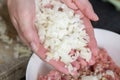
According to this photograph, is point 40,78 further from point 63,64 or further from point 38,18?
point 38,18

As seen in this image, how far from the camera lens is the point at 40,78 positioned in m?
1.08

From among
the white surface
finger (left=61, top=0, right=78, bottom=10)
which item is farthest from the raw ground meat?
finger (left=61, top=0, right=78, bottom=10)

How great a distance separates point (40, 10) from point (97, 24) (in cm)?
38

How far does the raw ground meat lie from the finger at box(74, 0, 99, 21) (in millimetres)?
125

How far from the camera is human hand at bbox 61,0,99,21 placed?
3.63 feet

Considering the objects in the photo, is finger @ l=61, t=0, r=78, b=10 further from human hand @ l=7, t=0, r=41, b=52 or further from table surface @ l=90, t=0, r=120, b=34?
table surface @ l=90, t=0, r=120, b=34

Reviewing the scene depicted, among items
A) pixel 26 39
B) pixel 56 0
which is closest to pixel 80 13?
pixel 56 0

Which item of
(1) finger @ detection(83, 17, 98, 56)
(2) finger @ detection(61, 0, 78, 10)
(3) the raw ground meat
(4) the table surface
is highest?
(2) finger @ detection(61, 0, 78, 10)

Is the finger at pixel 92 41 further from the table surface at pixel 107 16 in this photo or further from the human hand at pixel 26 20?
the table surface at pixel 107 16

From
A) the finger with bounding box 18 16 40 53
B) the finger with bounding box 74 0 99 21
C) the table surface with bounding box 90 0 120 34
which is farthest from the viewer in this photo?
the table surface with bounding box 90 0 120 34

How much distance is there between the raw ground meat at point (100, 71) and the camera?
1074 millimetres

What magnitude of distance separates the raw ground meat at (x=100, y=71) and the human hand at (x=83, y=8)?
0.42 ft

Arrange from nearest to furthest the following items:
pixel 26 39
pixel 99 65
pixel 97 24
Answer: pixel 26 39 < pixel 99 65 < pixel 97 24

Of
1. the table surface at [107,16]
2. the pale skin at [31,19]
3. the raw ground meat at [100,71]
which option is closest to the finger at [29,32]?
the pale skin at [31,19]
